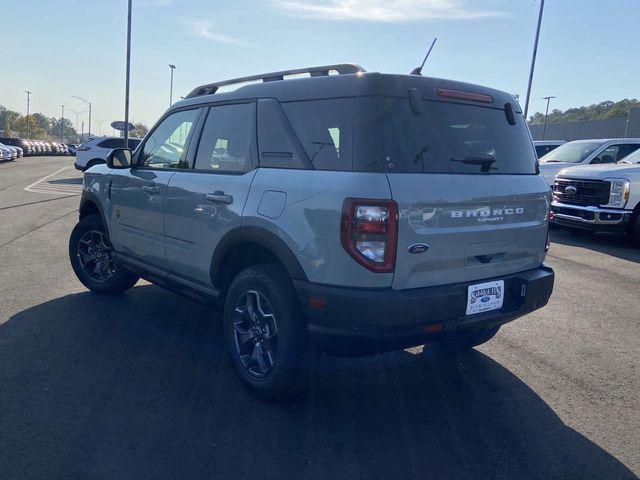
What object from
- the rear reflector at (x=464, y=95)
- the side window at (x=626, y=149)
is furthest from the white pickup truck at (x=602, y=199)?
the rear reflector at (x=464, y=95)

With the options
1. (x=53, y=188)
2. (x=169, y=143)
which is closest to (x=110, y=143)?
(x=53, y=188)

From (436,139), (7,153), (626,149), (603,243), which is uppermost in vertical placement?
(626,149)

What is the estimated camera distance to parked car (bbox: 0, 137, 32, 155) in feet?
137

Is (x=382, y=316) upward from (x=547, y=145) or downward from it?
downward

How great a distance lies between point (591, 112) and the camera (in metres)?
88.5

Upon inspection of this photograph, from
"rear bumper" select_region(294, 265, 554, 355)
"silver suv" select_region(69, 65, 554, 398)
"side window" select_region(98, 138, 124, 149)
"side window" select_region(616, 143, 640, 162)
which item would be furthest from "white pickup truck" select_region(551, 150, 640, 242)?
"side window" select_region(98, 138, 124, 149)

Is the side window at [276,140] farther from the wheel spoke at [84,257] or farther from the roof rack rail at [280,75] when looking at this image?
the wheel spoke at [84,257]

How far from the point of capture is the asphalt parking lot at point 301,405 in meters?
2.82

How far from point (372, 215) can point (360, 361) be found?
1.74 metres

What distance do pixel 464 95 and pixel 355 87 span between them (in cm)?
77

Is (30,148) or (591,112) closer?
(30,148)

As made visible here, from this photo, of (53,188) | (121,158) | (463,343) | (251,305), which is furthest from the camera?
(53,188)

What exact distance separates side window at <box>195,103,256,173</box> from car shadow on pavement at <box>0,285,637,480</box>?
57.9 inches

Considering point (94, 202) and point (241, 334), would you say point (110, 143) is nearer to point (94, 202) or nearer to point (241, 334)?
point (94, 202)
